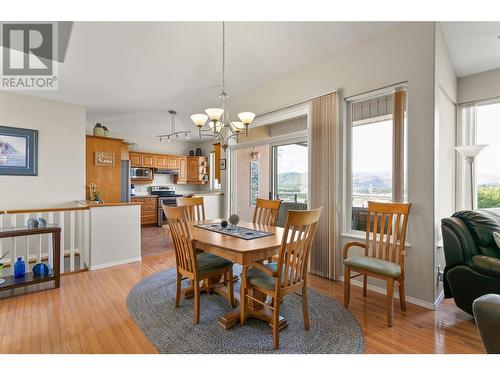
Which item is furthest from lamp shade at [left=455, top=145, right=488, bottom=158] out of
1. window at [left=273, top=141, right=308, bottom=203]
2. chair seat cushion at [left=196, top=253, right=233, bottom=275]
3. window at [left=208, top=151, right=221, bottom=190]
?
window at [left=208, top=151, right=221, bottom=190]

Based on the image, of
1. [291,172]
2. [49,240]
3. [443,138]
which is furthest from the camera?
[291,172]

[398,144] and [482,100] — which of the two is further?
[482,100]

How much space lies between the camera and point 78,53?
3146 mm

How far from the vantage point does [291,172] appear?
455cm

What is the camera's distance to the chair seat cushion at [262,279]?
78.7 inches

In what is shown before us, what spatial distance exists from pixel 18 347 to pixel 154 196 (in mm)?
5895

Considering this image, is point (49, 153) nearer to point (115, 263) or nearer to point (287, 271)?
point (115, 263)

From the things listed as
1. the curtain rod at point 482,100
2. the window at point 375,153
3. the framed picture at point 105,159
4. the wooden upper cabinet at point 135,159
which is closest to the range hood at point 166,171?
the wooden upper cabinet at point 135,159

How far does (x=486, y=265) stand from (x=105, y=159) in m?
6.09

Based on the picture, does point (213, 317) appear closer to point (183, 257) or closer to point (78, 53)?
point (183, 257)

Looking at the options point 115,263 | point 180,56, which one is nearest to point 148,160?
point 115,263

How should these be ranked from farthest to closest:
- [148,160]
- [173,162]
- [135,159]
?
1. [173,162]
2. [148,160]
3. [135,159]

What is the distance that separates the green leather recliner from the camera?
214 centimetres
